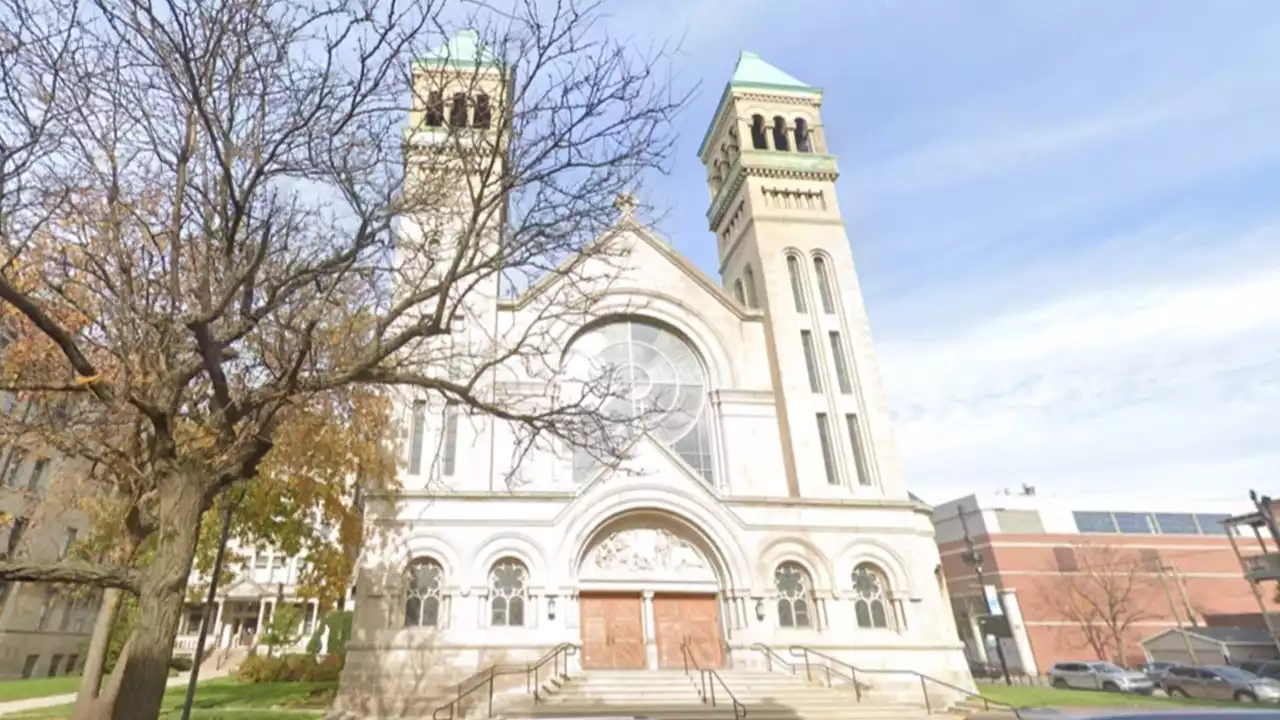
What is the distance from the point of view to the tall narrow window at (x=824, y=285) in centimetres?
2356

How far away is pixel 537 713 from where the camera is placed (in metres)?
13.5

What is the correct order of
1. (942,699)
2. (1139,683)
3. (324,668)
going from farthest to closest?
(1139,683)
(324,668)
(942,699)

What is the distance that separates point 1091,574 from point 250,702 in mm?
50222

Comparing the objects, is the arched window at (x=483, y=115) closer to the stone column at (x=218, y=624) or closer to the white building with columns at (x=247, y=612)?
the white building with columns at (x=247, y=612)

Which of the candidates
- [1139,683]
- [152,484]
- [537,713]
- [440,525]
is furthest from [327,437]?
[1139,683]

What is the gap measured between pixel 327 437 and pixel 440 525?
12.2 ft

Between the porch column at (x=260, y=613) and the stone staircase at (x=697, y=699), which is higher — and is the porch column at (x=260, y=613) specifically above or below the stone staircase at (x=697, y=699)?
above

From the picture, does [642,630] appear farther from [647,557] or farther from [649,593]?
[647,557]

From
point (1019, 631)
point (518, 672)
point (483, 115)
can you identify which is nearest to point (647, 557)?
point (518, 672)

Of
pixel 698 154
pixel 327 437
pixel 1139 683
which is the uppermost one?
pixel 698 154

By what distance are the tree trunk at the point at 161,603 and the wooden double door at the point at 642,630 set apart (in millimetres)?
12006

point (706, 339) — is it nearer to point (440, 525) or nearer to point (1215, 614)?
point (440, 525)

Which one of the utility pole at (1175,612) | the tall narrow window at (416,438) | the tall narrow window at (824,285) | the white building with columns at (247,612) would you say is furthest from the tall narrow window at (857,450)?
the white building with columns at (247,612)

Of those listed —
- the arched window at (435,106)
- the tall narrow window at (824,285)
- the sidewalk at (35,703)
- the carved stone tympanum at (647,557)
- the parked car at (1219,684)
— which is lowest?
the parked car at (1219,684)
